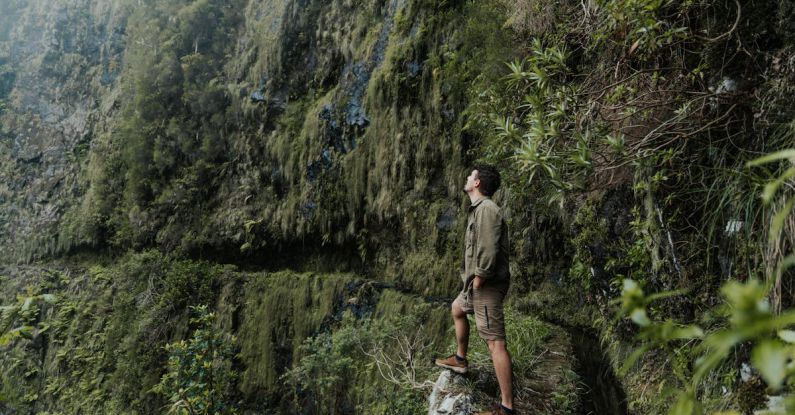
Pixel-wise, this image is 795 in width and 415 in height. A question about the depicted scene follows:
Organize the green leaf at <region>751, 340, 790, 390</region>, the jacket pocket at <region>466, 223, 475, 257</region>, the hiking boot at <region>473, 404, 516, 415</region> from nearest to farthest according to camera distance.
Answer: the green leaf at <region>751, 340, 790, 390</region> → the hiking boot at <region>473, 404, 516, 415</region> → the jacket pocket at <region>466, 223, 475, 257</region>

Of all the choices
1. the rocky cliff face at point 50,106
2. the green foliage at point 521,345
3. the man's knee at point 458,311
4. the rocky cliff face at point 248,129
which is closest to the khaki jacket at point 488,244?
the man's knee at point 458,311

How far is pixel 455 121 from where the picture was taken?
6496mm

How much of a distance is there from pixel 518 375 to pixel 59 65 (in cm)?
2159

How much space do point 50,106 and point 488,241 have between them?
808 inches

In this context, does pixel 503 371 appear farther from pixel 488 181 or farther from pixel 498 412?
pixel 488 181

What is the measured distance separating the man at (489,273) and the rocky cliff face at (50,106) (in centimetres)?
1574

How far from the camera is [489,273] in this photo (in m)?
3.10

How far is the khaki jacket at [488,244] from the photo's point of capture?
3111mm

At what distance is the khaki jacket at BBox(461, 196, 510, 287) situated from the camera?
311 centimetres

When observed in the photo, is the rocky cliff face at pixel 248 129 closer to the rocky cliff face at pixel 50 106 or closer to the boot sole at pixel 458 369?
the rocky cliff face at pixel 50 106

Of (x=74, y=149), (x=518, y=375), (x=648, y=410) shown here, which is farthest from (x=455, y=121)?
(x=74, y=149)

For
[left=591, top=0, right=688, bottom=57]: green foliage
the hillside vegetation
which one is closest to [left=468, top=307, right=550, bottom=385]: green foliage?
the hillside vegetation

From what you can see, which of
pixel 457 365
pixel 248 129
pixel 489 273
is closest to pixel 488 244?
pixel 489 273

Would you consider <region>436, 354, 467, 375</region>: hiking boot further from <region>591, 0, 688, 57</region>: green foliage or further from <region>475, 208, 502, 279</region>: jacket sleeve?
<region>591, 0, 688, 57</region>: green foliage
